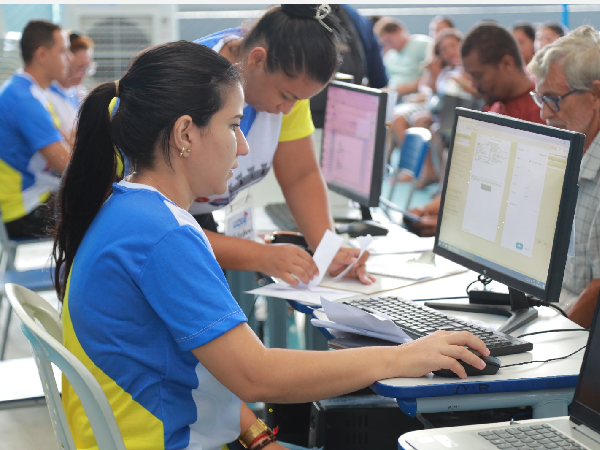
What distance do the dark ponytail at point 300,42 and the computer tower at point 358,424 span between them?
0.81 meters

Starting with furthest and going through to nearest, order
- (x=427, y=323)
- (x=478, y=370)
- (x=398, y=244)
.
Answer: (x=398, y=244), (x=427, y=323), (x=478, y=370)

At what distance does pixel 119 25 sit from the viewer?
5.82 meters

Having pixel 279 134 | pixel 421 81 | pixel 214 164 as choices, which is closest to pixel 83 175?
pixel 214 164

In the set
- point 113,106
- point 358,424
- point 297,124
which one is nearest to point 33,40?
point 297,124

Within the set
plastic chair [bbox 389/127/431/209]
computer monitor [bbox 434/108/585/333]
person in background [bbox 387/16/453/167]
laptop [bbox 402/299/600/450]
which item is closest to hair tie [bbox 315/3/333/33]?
computer monitor [bbox 434/108/585/333]

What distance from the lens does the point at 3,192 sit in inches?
139

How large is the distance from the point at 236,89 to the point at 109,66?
5119mm

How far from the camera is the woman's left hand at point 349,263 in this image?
6.31ft

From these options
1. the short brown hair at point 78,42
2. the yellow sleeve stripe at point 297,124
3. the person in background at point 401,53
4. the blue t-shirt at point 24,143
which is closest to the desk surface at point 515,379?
the yellow sleeve stripe at point 297,124

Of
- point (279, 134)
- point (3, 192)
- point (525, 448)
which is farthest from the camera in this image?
point (3, 192)

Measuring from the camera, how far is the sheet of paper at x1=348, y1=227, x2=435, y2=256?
7.51ft

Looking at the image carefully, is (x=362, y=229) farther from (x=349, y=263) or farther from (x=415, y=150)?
(x=415, y=150)

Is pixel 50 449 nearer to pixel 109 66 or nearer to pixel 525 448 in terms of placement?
pixel 525 448

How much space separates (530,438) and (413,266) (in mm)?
1039
